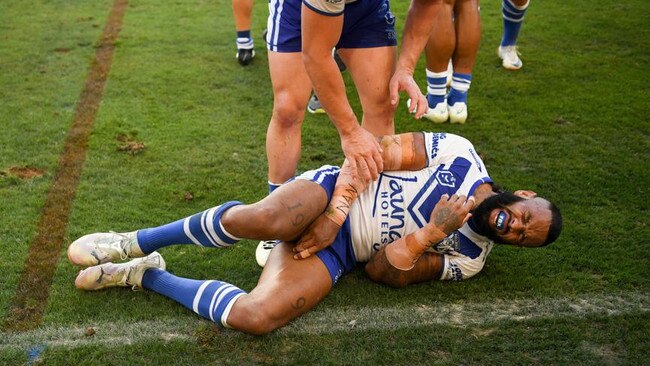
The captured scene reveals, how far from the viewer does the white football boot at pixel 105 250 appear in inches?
115

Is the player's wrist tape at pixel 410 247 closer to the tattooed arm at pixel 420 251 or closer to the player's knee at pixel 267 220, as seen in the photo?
the tattooed arm at pixel 420 251

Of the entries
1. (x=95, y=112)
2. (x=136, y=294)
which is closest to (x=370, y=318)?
(x=136, y=294)

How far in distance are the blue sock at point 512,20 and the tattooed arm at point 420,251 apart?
306 cm

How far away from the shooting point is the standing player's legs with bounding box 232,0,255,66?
18.4 feet

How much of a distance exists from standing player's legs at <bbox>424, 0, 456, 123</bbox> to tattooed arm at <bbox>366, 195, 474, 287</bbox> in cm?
181

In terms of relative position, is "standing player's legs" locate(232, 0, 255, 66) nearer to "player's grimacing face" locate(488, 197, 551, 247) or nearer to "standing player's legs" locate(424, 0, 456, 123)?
"standing player's legs" locate(424, 0, 456, 123)

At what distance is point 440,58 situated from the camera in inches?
179

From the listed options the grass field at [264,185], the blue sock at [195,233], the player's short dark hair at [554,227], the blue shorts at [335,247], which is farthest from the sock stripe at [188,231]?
the player's short dark hair at [554,227]

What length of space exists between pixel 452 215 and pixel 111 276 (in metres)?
1.39

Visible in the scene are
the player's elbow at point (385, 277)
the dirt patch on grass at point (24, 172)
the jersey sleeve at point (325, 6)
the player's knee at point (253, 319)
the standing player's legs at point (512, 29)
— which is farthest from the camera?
the standing player's legs at point (512, 29)

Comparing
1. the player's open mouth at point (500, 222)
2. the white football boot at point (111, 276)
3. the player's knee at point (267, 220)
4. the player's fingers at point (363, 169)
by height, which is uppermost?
the player's fingers at point (363, 169)

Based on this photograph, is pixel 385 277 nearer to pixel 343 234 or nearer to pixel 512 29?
pixel 343 234

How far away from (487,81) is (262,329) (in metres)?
3.34

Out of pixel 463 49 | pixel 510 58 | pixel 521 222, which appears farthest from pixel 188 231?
pixel 510 58
